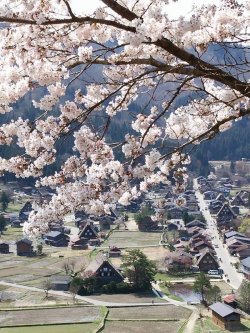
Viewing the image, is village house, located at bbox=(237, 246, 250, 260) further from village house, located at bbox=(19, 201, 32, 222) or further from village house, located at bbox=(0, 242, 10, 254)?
village house, located at bbox=(19, 201, 32, 222)

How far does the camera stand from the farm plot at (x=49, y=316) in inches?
956

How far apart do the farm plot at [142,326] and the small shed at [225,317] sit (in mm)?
1928

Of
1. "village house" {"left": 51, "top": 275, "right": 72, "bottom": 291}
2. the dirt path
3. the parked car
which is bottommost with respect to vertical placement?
the dirt path

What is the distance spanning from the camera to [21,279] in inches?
1288

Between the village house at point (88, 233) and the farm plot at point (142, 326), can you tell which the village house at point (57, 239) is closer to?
the village house at point (88, 233)

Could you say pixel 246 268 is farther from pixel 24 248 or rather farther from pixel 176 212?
pixel 176 212

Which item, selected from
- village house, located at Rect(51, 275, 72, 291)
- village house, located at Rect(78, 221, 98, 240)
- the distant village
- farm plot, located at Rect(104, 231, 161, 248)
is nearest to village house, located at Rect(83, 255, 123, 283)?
the distant village

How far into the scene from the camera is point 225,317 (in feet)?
77.0

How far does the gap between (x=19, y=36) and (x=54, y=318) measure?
22757 mm

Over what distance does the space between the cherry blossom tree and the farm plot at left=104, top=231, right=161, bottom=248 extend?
123ft

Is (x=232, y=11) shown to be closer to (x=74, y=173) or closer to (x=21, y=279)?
(x=74, y=173)

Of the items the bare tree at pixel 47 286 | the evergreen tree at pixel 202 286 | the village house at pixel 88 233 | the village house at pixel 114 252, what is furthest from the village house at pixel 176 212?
the evergreen tree at pixel 202 286

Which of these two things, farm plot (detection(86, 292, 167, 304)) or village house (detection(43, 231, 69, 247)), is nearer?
farm plot (detection(86, 292, 167, 304))

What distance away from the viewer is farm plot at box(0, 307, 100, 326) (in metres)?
24.3
